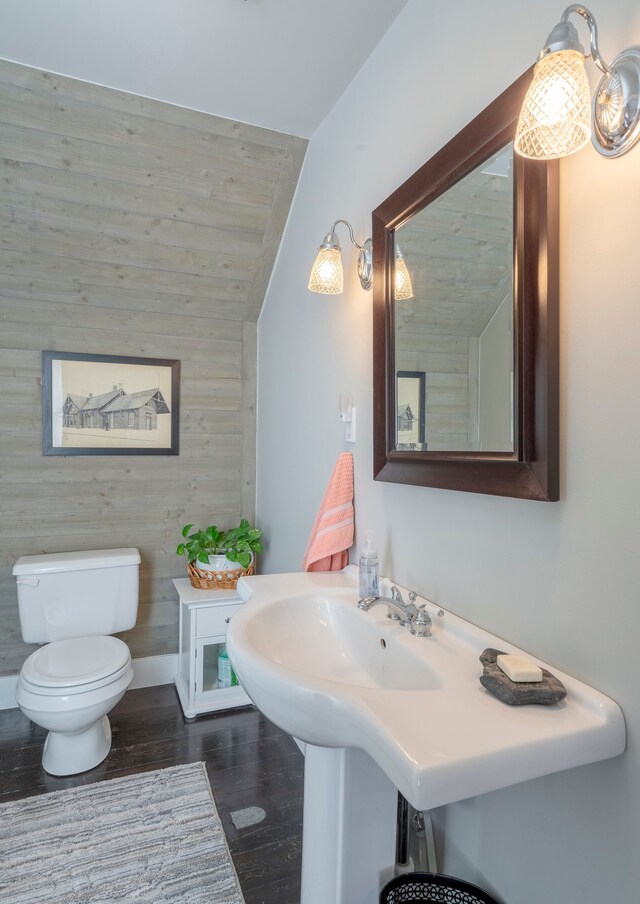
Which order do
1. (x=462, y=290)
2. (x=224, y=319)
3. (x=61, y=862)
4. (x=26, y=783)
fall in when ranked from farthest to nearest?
1. (x=224, y=319)
2. (x=26, y=783)
3. (x=61, y=862)
4. (x=462, y=290)

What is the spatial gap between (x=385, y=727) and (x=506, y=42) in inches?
50.7

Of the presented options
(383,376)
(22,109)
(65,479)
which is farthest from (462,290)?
(65,479)

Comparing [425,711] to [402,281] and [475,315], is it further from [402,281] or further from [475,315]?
[402,281]

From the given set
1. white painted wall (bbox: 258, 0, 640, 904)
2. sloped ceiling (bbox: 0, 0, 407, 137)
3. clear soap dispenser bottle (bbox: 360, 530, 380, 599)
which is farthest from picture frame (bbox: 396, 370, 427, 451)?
sloped ceiling (bbox: 0, 0, 407, 137)

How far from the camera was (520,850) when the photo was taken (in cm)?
98

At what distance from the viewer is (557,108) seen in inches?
30.2

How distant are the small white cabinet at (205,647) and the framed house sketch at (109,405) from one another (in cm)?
80

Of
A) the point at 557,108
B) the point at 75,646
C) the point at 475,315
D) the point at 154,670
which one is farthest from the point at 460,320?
the point at 154,670

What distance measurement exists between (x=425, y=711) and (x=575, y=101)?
95 centimetres

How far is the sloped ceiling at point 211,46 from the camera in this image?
148 centimetres

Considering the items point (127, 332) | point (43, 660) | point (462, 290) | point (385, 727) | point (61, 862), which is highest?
point (127, 332)

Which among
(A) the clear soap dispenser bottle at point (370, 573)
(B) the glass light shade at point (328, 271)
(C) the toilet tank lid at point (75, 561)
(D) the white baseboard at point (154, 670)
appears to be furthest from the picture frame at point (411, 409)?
(D) the white baseboard at point (154, 670)

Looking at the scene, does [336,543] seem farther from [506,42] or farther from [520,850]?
[506,42]

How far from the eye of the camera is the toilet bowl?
1.88 m
